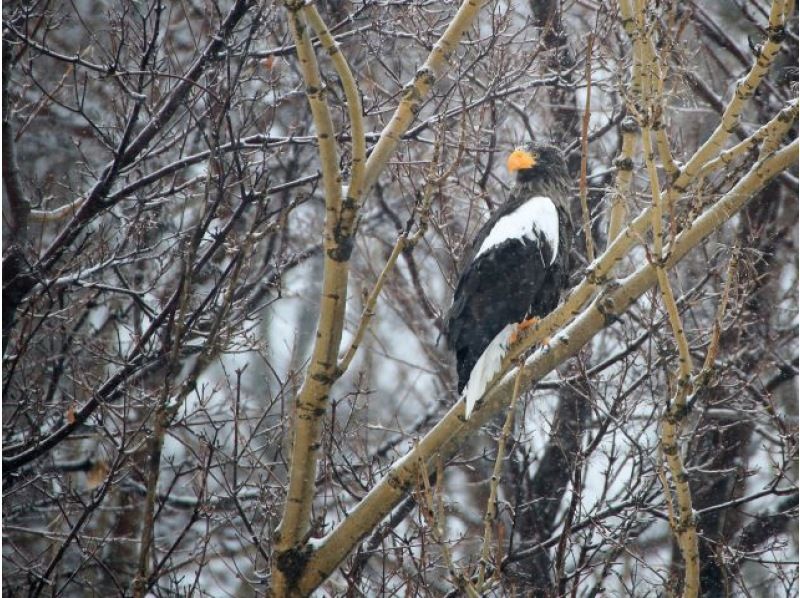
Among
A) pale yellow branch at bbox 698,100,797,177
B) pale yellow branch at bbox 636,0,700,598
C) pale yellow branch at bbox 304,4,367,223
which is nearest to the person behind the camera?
pale yellow branch at bbox 636,0,700,598

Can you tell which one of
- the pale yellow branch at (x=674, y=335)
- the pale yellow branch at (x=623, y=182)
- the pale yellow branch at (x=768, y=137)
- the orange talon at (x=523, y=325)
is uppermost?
the orange talon at (x=523, y=325)

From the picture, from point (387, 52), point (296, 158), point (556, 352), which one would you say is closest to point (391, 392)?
point (296, 158)

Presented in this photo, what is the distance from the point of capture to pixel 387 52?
21.9 ft

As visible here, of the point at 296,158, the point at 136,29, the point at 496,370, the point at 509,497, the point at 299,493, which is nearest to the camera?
the point at 299,493

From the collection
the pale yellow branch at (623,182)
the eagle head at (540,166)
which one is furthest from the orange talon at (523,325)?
the pale yellow branch at (623,182)

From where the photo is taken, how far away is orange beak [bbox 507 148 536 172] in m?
5.53

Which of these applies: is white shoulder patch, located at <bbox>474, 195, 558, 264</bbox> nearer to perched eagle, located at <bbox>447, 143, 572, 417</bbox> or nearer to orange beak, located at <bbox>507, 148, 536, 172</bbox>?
perched eagle, located at <bbox>447, 143, 572, 417</bbox>

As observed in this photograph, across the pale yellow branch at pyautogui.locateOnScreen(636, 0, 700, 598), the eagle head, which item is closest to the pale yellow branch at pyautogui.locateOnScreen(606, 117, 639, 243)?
the pale yellow branch at pyautogui.locateOnScreen(636, 0, 700, 598)

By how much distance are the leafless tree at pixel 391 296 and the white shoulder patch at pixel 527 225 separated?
0.18 meters

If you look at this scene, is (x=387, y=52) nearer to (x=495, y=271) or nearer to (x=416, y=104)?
(x=495, y=271)

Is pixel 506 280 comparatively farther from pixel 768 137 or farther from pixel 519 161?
pixel 768 137

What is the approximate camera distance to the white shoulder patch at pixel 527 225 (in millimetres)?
5203

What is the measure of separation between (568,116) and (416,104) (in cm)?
398

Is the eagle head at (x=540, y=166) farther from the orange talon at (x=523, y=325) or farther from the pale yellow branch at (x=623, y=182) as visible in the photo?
the pale yellow branch at (x=623, y=182)
